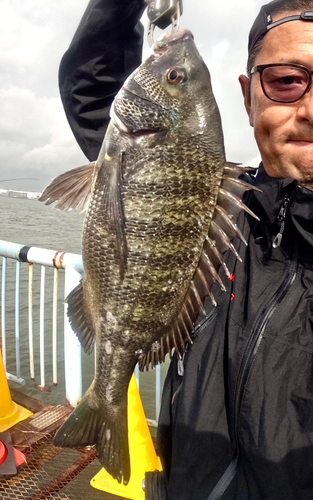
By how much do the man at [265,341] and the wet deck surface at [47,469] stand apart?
0.67 meters

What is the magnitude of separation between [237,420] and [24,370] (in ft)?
17.2

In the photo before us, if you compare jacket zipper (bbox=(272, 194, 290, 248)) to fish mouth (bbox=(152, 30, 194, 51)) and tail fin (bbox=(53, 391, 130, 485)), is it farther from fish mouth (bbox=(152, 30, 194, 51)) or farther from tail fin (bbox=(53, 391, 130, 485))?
tail fin (bbox=(53, 391, 130, 485))

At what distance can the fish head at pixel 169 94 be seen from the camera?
1.38m

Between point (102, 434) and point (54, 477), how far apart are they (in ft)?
3.00

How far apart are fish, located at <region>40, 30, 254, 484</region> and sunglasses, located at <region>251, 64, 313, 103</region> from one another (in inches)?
10.9

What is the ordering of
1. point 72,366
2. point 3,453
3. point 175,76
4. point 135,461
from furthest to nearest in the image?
point 72,366
point 3,453
point 135,461
point 175,76

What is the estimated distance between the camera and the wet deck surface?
1.98 meters

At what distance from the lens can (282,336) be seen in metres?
1.35

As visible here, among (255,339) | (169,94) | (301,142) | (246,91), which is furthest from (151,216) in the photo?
(246,91)

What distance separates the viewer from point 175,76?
1420 mm

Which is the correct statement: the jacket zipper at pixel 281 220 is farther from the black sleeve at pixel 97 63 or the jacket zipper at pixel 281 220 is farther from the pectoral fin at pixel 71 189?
the black sleeve at pixel 97 63

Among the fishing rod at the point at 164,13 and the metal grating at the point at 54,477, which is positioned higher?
the fishing rod at the point at 164,13

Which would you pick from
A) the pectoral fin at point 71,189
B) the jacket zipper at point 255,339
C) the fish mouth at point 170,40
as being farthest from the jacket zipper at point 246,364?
the fish mouth at point 170,40

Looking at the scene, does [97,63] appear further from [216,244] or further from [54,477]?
[54,477]
